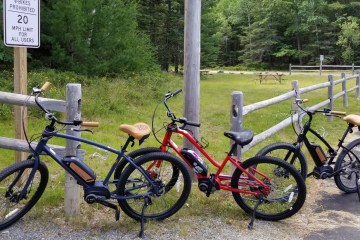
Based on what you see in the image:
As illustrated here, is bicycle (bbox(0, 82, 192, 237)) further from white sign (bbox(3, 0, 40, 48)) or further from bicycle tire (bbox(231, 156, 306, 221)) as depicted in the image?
white sign (bbox(3, 0, 40, 48))

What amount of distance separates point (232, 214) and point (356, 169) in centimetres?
178

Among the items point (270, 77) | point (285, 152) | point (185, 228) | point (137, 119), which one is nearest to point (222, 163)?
point (185, 228)

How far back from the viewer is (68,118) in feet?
12.1

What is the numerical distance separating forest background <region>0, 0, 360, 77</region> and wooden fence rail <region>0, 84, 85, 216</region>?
323 inches

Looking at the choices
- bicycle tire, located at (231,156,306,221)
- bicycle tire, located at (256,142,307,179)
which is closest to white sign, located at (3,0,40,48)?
bicycle tire, located at (231,156,306,221)

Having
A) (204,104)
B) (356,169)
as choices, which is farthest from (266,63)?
(356,169)

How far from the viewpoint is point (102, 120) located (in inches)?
358

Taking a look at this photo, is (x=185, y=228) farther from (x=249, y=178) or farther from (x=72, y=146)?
(x=72, y=146)

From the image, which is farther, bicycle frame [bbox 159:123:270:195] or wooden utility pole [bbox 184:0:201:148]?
wooden utility pole [bbox 184:0:201:148]

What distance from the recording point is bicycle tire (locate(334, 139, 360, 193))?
488cm

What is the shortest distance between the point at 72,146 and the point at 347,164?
323 cm

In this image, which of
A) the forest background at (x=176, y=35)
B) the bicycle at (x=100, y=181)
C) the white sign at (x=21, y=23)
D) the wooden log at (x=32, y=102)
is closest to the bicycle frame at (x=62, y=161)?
the bicycle at (x=100, y=181)

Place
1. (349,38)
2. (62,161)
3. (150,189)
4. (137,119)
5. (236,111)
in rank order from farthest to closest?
(349,38) < (137,119) < (236,111) < (150,189) < (62,161)

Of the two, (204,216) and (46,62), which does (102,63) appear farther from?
(204,216)
